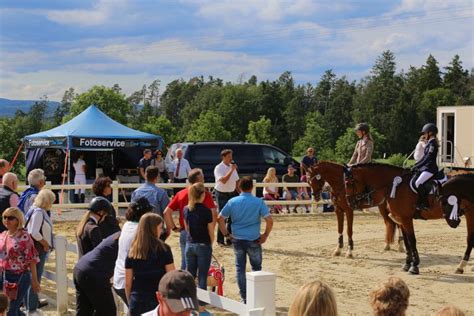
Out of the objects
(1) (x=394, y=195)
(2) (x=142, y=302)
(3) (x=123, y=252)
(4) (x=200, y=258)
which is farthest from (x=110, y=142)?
(2) (x=142, y=302)

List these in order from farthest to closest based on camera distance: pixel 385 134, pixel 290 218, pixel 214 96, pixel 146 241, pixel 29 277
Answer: pixel 214 96
pixel 385 134
pixel 290 218
pixel 29 277
pixel 146 241

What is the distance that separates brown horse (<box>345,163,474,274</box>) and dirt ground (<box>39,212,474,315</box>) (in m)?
0.62

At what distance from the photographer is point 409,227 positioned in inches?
496

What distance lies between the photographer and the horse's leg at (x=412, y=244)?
40.3 ft

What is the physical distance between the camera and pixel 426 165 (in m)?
12.3

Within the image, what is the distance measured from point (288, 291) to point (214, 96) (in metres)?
90.4

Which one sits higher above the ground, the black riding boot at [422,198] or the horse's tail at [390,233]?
the black riding boot at [422,198]

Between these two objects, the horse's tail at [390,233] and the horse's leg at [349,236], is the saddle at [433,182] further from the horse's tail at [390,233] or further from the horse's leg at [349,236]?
the horse's tail at [390,233]

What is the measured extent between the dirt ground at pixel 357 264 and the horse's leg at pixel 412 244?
201 mm

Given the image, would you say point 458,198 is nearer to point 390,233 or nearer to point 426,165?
point 426,165

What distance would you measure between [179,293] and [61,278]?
5748 millimetres

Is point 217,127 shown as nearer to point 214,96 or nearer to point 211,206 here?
point 214,96

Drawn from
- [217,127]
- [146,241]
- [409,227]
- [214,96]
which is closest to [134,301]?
[146,241]

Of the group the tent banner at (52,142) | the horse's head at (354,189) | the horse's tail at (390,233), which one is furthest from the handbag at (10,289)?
the tent banner at (52,142)
